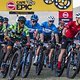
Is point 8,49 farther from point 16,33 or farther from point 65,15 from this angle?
point 65,15

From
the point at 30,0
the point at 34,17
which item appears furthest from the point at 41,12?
the point at 34,17

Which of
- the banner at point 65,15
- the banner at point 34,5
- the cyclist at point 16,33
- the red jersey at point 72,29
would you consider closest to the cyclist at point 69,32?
the red jersey at point 72,29

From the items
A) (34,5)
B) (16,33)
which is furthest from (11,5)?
(16,33)

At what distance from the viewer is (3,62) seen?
11.6 metres

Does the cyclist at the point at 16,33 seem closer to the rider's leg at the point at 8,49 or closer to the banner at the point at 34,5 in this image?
the rider's leg at the point at 8,49

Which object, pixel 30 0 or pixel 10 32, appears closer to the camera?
pixel 10 32

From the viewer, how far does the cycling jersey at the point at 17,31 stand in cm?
1128

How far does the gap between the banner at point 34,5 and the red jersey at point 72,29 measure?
13.5m

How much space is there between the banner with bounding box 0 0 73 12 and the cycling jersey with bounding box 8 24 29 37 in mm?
13431

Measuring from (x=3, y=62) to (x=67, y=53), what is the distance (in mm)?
1786

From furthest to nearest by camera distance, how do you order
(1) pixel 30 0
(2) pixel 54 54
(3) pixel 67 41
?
1. (1) pixel 30 0
2. (2) pixel 54 54
3. (3) pixel 67 41

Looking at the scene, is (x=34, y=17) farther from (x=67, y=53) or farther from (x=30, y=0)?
(x=30, y=0)

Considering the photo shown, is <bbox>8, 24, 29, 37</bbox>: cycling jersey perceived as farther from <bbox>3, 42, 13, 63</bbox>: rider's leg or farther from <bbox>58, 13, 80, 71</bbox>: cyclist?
<bbox>58, 13, 80, 71</bbox>: cyclist

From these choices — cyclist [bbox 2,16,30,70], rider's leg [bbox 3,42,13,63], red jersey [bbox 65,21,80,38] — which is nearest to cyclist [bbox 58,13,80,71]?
red jersey [bbox 65,21,80,38]
